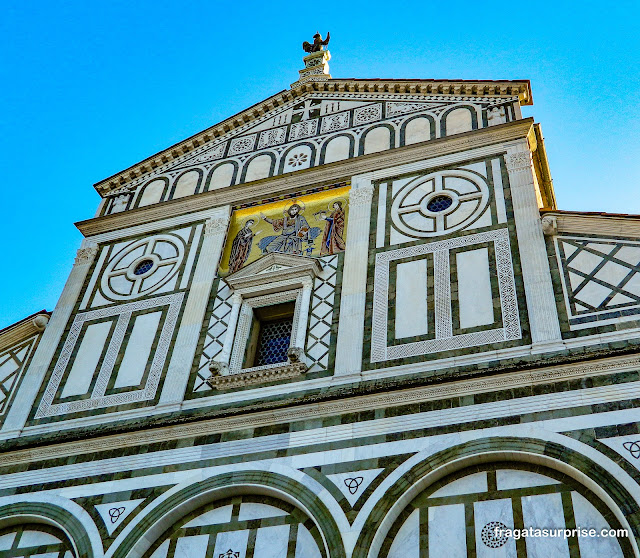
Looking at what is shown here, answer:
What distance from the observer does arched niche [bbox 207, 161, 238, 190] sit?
47.8 feet

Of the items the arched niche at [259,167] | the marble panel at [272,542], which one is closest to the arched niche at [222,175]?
the arched niche at [259,167]

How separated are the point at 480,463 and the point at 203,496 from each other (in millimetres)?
3205

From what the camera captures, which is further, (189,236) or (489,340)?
(189,236)

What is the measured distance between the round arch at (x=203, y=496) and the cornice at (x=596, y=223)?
4627 millimetres

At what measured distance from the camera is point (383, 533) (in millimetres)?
9023

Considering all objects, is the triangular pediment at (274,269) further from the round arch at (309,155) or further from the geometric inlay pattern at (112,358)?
the round arch at (309,155)

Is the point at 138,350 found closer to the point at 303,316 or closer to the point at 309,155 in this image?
the point at 303,316

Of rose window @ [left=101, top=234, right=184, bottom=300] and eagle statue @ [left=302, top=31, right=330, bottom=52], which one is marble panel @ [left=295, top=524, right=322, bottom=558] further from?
eagle statue @ [left=302, top=31, right=330, bottom=52]

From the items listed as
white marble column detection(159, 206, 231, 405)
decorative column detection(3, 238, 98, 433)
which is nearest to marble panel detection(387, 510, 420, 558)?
white marble column detection(159, 206, 231, 405)

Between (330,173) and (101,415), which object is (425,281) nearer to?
(330,173)

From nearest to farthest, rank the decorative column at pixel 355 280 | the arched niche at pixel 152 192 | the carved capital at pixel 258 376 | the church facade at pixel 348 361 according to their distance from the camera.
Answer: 1. the church facade at pixel 348 361
2. the decorative column at pixel 355 280
3. the carved capital at pixel 258 376
4. the arched niche at pixel 152 192

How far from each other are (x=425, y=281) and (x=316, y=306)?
152 centimetres

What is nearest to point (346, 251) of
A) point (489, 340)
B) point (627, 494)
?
point (489, 340)

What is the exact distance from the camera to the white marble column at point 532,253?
10.0m
